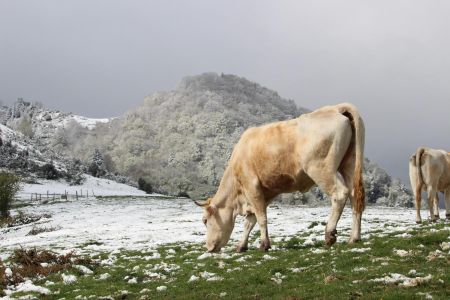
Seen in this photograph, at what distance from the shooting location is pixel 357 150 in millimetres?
14938

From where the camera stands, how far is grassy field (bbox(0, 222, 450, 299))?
1008 cm

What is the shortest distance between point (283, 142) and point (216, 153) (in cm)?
15997

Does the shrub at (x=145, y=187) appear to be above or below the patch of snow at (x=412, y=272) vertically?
above

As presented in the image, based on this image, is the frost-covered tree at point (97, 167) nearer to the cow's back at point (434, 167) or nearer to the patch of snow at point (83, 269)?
the cow's back at point (434, 167)

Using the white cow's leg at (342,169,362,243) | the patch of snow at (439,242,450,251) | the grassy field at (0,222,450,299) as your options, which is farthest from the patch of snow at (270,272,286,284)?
the patch of snow at (439,242,450,251)

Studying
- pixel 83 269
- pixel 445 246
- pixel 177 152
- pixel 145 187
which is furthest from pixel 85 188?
pixel 445 246

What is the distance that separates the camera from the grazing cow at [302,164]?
1468cm

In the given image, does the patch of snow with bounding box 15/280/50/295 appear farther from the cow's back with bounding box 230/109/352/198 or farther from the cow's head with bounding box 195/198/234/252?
the cow's back with bounding box 230/109/352/198

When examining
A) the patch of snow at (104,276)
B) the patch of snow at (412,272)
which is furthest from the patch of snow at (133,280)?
the patch of snow at (412,272)

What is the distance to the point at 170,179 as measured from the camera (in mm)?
163500

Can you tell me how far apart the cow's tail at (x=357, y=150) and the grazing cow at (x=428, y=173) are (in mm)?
10521

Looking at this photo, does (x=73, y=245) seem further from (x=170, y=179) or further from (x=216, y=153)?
(x=216, y=153)

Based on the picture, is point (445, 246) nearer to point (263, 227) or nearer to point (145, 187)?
point (263, 227)

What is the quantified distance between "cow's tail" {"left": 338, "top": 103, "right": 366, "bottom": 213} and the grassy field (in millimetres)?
1332
